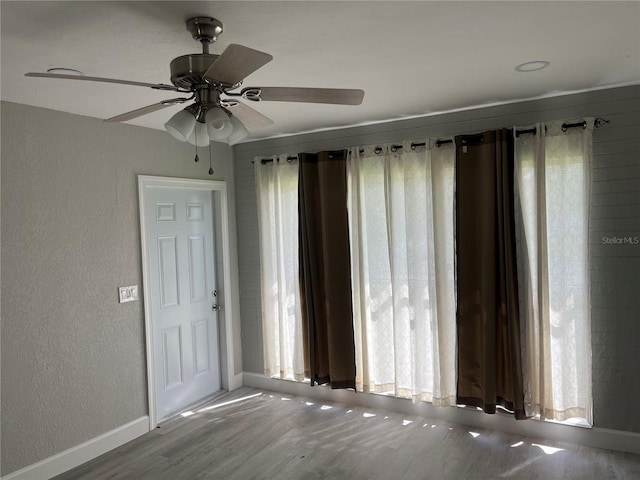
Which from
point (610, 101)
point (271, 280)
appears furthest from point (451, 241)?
point (271, 280)

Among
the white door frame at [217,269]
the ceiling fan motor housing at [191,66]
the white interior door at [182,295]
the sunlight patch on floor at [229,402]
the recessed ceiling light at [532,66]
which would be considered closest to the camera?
the ceiling fan motor housing at [191,66]

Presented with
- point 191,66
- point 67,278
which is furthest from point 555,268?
point 67,278

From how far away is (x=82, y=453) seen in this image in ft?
10.9

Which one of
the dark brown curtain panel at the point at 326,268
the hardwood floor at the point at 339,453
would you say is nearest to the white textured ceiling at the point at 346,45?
the dark brown curtain panel at the point at 326,268

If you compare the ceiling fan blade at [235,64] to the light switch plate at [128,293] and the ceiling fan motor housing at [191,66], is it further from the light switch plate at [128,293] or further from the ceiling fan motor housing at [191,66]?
the light switch plate at [128,293]

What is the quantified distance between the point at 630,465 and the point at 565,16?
2.80 metres

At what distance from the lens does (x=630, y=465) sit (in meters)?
3.04

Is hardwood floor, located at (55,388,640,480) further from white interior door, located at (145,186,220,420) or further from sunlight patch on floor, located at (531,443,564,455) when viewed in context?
white interior door, located at (145,186,220,420)

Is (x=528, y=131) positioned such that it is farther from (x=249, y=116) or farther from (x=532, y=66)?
(x=249, y=116)

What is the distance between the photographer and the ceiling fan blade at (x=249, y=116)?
2196 mm

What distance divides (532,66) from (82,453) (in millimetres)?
3903

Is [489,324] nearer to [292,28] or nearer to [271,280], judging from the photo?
[271,280]

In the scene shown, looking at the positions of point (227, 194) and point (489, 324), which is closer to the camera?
point (489, 324)

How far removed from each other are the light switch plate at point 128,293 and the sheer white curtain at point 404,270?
181 cm
